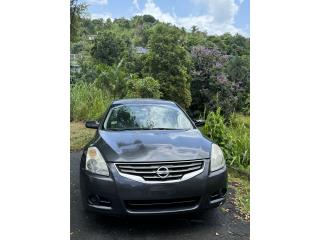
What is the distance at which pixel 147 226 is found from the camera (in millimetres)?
3584

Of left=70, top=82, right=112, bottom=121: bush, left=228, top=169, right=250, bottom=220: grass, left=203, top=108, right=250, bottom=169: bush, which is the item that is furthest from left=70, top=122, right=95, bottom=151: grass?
left=228, top=169, right=250, bottom=220: grass

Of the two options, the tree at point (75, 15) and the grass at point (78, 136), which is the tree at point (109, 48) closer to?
the tree at point (75, 15)

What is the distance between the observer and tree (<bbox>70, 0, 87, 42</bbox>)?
13.0ft

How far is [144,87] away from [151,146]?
3.22ft

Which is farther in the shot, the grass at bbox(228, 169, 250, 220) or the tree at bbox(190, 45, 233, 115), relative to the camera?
the tree at bbox(190, 45, 233, 115)

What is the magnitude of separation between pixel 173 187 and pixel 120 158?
492 millimetres

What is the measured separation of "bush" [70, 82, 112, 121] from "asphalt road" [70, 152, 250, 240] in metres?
0.58

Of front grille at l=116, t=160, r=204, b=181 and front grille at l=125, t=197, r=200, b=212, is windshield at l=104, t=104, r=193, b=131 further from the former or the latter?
front grille at l=125, t=197, r=200, b=212

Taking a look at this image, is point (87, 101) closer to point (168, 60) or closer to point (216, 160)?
point (168, 60)

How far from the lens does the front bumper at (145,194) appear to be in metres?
3.28
